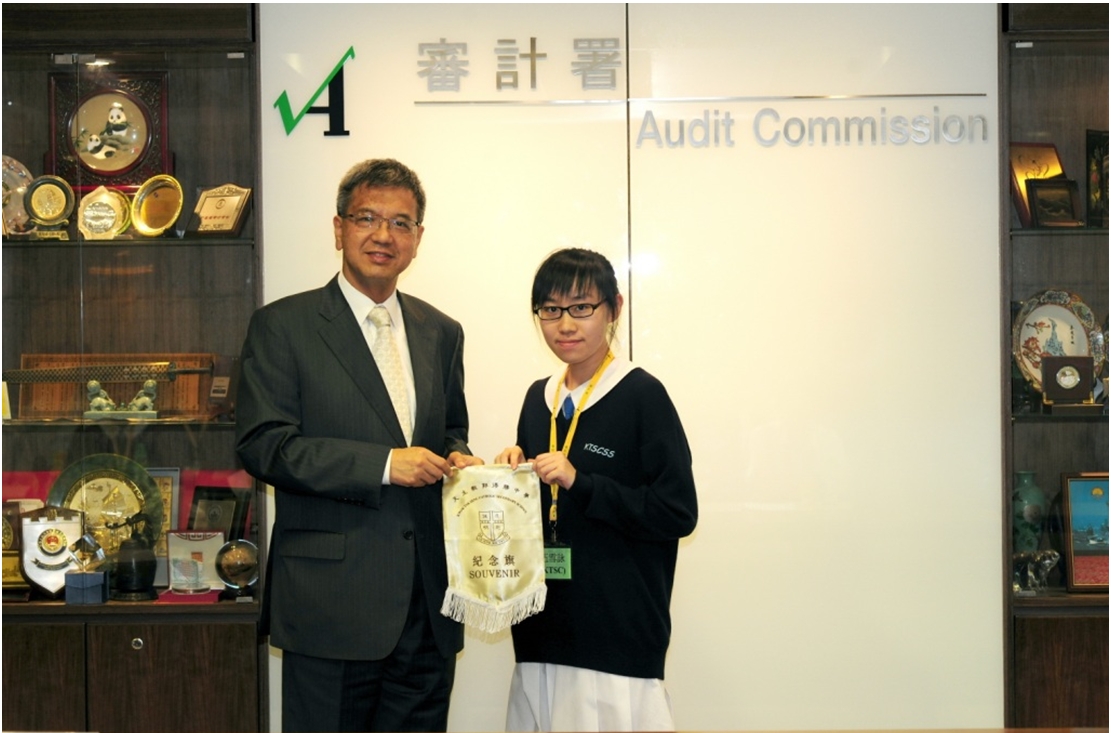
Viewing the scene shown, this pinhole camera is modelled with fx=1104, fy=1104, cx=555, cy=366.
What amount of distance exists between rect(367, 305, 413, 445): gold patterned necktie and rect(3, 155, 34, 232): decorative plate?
1.50 metres

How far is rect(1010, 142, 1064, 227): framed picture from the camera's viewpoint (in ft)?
11.4

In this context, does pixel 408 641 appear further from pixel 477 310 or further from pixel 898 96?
pixel 898 96

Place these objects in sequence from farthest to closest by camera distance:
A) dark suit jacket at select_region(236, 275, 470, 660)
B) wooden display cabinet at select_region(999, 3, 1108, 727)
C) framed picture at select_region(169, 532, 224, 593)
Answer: framed picture at select_region(169, 532, 224, 593) < wooden display cabinet at select_region(999, 3, 1108, 727) < dark suit jacket at select_region(236, 275, 470, 660)

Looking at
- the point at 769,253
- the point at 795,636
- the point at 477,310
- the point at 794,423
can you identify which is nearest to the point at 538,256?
the point at 477,310

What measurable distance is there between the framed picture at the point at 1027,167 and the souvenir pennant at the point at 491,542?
1.90 m

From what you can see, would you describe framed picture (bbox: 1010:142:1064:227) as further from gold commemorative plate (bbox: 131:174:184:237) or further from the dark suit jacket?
gold commemorative plate (bbox: 131:174:184:237)

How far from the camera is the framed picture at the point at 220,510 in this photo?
11.6ft

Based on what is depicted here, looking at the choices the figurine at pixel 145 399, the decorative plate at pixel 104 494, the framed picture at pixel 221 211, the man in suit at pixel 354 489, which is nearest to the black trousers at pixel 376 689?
the man in suit at pixel 354 489

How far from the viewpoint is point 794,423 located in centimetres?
351

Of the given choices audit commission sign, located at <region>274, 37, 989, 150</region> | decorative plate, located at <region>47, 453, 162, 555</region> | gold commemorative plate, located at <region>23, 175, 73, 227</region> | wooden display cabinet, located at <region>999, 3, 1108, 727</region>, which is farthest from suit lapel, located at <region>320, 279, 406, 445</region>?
wooden display cabinet, located at <region>999, 3, 1108, 727</region>

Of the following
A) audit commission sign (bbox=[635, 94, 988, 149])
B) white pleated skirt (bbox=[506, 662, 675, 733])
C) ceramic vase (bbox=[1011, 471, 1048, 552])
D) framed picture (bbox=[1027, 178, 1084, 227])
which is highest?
audit commission sign (bbox=[635, 94, 988, 149])

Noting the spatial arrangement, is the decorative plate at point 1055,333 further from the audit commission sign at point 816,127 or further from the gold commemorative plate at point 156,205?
the gold commemorative plate at point 156,205

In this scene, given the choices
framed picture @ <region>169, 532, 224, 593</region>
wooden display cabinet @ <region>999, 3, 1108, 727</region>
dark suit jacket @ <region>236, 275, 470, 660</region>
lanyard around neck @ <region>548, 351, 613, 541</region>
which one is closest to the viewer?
dark suit jacket @ <region>236, 275, 470, 660</region>

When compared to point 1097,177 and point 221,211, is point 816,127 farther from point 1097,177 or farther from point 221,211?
point 221,211
